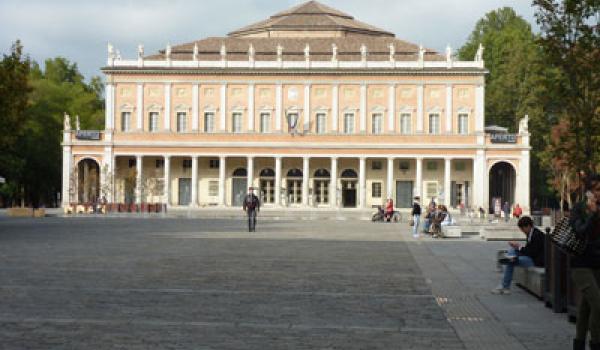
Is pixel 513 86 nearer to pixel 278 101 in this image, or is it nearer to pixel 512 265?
pixel 278 101

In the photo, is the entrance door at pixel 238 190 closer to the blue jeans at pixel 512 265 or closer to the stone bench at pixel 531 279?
the stone bench at pixel 531 279

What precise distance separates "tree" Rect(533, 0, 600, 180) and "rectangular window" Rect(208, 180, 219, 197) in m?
64.3

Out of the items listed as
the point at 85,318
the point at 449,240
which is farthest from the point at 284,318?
the point at 449,240

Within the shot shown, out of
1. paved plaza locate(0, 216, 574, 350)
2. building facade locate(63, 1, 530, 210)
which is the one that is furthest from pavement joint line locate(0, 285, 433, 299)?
building facade locate(63, 1, 530, 210)

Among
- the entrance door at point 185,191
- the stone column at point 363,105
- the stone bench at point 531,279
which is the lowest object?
the stone bench at point 531,279

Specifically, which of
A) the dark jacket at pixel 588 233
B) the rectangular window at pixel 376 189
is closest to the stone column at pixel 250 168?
the rectangular window at pixel 376 189

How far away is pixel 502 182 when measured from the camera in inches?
3420

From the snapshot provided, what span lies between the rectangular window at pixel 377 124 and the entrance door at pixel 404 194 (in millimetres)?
4859

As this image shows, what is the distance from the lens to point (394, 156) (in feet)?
269

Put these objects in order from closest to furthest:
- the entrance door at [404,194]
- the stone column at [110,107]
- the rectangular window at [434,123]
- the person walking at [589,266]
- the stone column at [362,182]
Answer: the person walking at [589,266] < the stone column at [362,182] < the entrance door at [404,194] < the rectangular window at [434,123] < the stone column at [110,107]

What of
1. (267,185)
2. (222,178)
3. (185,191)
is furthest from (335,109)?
(185,191)

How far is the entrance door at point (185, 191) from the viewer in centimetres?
8369

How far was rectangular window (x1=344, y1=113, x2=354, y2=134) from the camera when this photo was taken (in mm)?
84062

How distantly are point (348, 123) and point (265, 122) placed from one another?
23.9 ft
